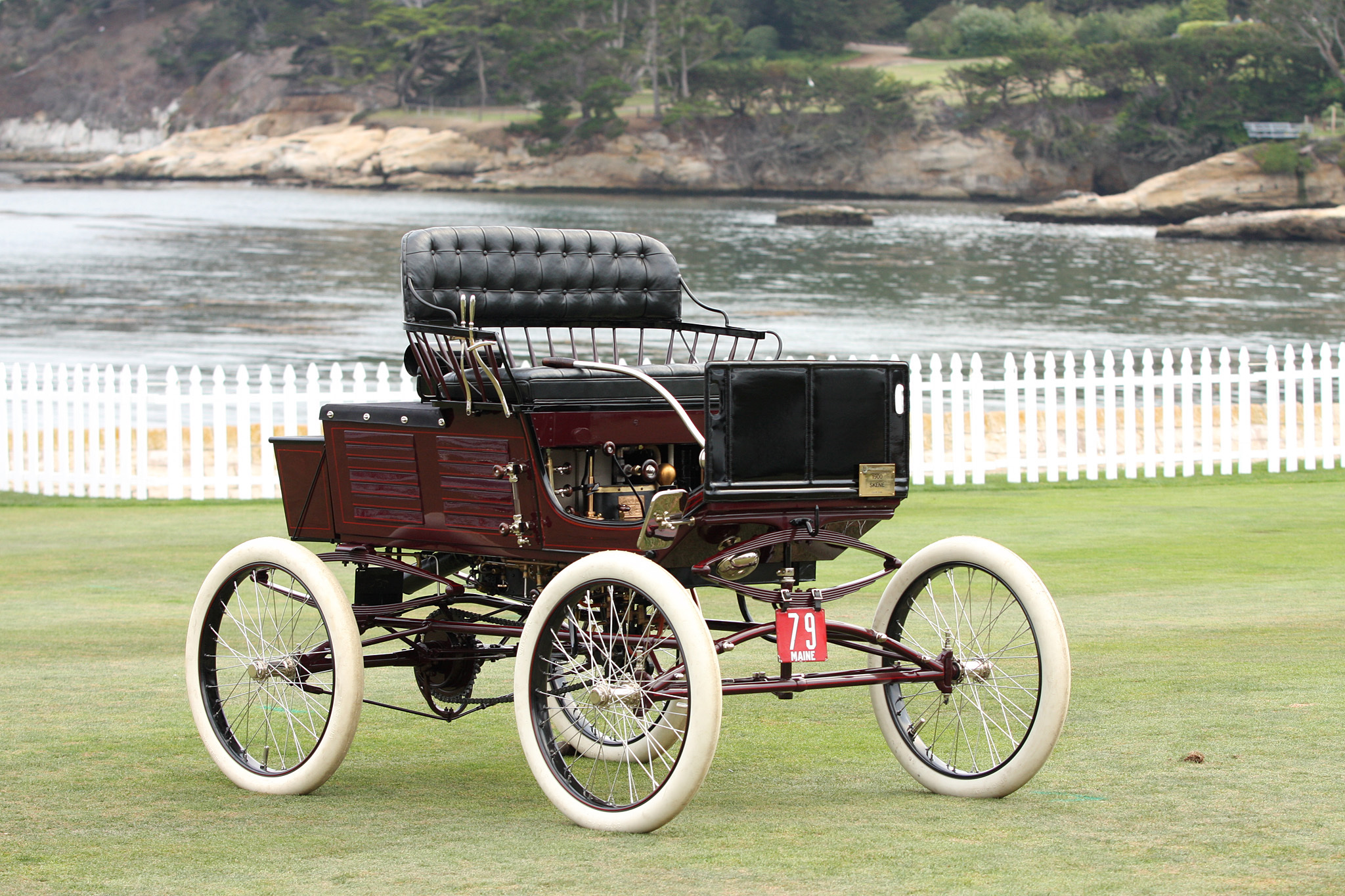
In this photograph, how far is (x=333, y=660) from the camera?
495 centimetres

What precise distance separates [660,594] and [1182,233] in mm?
84316

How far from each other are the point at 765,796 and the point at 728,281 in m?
51.3

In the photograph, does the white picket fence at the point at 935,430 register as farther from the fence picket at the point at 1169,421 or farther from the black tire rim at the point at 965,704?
the black tire rim at the point at 965,704

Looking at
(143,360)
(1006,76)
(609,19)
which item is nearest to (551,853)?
(143,360)

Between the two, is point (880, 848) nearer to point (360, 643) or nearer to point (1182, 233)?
point (360, 643)

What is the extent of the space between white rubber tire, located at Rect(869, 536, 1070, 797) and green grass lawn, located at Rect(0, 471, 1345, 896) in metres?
0.08

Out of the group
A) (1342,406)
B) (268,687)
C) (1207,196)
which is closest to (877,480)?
(268,687)

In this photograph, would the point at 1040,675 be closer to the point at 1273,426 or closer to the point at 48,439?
the point at 1273,426

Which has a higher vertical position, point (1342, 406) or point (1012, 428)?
point (1012, 428)

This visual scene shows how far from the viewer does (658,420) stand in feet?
Result: 16.6

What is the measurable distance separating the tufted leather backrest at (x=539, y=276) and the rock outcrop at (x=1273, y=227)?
81.1 metres

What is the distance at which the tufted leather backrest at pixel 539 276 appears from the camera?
5.75 m

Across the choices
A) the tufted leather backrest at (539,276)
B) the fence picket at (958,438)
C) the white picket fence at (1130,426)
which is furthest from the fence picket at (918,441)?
the tufted leather backrest at (539,276)

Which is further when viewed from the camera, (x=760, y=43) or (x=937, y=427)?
(x=760, y=43)
